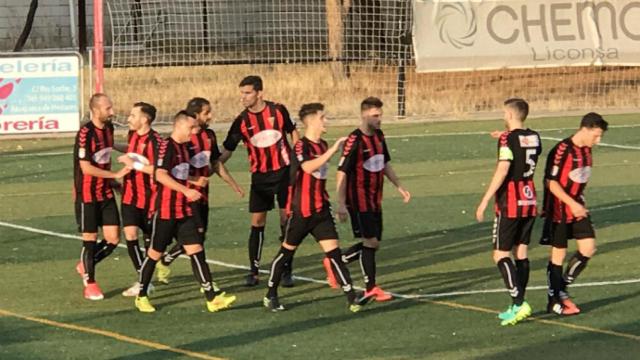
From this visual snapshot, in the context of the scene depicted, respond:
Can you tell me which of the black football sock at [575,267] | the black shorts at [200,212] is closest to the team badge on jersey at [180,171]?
the black shorts at [200,212]

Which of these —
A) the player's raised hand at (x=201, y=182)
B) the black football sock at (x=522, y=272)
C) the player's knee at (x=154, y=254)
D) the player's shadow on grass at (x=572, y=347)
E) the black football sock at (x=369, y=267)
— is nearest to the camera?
the player's shadow on grass at (x=572, y=347)

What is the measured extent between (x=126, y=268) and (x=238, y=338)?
12.2 feet

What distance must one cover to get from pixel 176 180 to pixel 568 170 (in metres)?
3.45

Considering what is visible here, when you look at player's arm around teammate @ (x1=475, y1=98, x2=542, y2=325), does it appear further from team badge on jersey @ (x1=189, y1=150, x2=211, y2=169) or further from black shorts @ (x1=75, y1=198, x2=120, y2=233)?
black shorts @ (x1=75, y1=198, x2=120, y2=233)

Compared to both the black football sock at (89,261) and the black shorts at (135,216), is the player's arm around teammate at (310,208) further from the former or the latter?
the black football sock at (89,261)

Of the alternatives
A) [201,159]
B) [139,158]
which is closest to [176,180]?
[139,158]

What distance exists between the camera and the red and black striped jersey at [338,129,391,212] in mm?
13766

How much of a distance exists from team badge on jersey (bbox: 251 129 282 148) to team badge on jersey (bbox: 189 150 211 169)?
68 centimetres

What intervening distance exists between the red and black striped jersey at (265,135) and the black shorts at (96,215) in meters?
1.40

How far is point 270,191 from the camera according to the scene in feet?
48.7

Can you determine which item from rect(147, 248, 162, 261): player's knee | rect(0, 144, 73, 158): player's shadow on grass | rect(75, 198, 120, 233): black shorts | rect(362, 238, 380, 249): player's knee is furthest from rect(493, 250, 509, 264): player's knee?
rect(0, 144, 73, 158): player's shadow on grass

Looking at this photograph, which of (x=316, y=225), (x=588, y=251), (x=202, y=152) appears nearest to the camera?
(x=588, y=251)

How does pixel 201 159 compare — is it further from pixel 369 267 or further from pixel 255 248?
pixel 369 267

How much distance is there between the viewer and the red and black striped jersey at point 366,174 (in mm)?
13766
